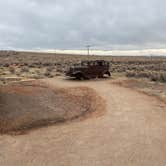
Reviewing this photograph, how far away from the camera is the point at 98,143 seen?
8.79 m

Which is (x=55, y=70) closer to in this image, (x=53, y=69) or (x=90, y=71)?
(x=53, y=69)

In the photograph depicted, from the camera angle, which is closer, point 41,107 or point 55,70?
point 41,107

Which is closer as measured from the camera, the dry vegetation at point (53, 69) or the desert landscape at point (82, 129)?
the desert landscape at point (82, 129)

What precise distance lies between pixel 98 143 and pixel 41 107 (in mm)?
4820

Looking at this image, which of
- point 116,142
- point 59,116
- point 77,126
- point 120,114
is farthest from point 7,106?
point 116,142

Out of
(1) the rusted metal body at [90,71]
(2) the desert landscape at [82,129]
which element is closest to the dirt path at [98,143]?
(2) the desert landscape at [82,129]

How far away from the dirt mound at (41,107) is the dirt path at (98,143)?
32.6 inches

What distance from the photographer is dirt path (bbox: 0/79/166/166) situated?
7.53m

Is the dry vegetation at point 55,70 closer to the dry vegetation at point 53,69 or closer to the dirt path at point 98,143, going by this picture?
the dry vegetation at point 53,69

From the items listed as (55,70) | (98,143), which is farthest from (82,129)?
→ (55,70)

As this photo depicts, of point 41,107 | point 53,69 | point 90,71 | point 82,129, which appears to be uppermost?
point 90,71

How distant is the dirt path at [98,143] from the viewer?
297 inches

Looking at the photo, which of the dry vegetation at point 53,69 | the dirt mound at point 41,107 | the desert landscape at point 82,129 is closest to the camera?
the desert landscape at point 82,129

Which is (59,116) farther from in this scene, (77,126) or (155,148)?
(155,148)
